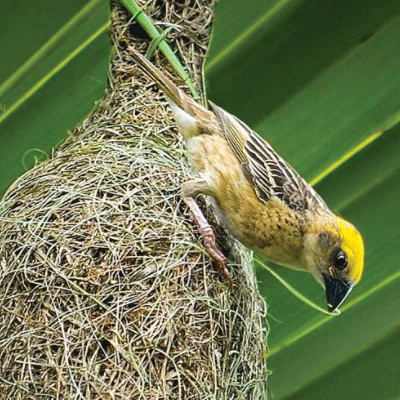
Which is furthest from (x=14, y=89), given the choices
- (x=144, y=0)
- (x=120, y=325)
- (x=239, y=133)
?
(x=120, y=325)

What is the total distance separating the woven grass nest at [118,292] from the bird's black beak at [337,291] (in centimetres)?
24

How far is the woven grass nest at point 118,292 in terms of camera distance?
11.5ft

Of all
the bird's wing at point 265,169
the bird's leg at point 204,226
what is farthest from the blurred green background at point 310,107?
the bird's leg at point 204,226

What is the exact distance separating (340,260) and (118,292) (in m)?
0.74

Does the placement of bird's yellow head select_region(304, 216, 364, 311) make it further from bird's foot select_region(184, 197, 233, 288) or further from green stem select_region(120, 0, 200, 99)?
green stem select_region(120, 0, 200, 99)

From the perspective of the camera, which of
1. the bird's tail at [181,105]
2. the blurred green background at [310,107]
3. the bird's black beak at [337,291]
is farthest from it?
the blurred green background at [310,107]

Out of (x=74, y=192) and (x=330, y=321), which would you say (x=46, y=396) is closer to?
(x=74, y=192)

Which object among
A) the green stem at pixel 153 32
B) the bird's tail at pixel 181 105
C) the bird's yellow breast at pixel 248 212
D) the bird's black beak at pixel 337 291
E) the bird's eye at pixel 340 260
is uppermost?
the green stem at pixel 153 32

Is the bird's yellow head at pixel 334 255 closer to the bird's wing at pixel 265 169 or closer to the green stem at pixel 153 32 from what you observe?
the bird's wing at pixel 265 169

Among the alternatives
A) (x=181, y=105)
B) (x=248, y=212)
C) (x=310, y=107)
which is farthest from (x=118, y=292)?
(x=310, y=107)

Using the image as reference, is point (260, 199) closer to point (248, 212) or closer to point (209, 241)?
point (248, 212)

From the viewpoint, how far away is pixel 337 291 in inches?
151

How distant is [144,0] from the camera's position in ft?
14.0

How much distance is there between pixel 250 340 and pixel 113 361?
51 cm
